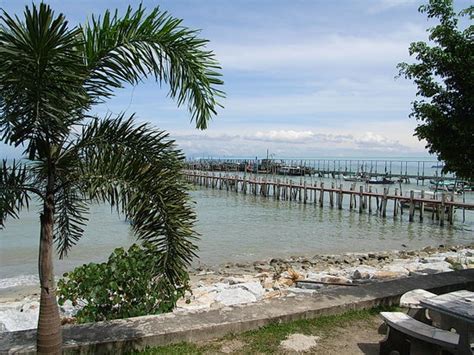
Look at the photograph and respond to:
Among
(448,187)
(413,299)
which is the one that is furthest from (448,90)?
(448,187)

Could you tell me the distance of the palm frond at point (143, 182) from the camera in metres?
3.09

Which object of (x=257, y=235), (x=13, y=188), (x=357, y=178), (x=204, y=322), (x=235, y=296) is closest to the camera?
(x=13, y=188)

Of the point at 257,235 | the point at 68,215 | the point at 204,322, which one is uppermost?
the point at 68,215

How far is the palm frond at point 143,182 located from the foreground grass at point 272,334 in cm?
88

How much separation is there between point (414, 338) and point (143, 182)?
2485 mm

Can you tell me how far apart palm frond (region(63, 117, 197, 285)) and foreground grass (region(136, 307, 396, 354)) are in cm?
88

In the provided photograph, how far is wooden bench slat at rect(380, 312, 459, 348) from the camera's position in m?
3.22

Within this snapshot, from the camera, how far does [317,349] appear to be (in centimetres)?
393

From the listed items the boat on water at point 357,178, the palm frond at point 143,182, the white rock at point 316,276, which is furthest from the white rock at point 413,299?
the boat on water at point 357,178

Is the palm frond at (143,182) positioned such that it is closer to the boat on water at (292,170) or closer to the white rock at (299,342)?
the white rock at (299,342)

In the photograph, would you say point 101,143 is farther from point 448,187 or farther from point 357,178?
point 357,178

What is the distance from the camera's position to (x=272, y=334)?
4188 millimetres

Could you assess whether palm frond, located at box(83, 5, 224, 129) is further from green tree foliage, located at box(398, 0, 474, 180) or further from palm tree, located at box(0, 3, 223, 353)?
green tree foliage, located at box(398, 0, 474, 180)

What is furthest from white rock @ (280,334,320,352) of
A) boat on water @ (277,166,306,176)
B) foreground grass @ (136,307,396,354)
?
boat on water @ (277,166,306,176)
